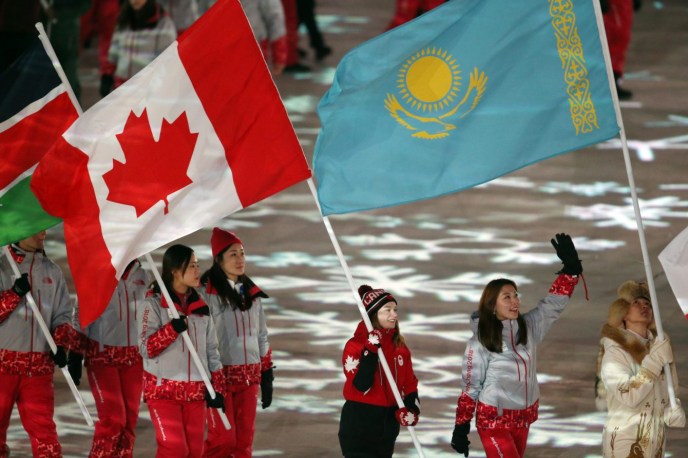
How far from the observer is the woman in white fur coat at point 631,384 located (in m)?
10.3

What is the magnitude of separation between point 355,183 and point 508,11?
1365 millimetres

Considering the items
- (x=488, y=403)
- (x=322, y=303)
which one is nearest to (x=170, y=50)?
(x=488, y=403)

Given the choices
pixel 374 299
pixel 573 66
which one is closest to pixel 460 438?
pixel 374 299

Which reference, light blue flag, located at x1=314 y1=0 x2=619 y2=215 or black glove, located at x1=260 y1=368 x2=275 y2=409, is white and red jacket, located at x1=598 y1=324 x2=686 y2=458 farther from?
black glove, located at x1=260 y1=368 x2=275 y2=409

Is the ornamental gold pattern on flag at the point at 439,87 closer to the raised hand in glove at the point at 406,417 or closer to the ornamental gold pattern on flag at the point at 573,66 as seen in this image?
the ornamental gold pattern on flag at the point at 573,66

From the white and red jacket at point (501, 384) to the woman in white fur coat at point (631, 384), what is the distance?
40cm

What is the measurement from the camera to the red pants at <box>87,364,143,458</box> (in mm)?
11648

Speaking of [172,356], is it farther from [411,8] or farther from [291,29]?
[291,29]

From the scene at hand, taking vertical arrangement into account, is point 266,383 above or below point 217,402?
below

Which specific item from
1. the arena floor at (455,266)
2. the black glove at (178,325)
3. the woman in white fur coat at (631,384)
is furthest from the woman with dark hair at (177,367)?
the woman in white fur coat at (631,384)

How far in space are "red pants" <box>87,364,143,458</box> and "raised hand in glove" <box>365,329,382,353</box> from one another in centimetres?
218

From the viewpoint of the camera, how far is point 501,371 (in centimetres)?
1041

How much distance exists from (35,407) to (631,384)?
4049mm

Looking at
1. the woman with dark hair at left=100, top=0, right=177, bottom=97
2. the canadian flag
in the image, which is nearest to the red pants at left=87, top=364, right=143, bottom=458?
the canadian flag
